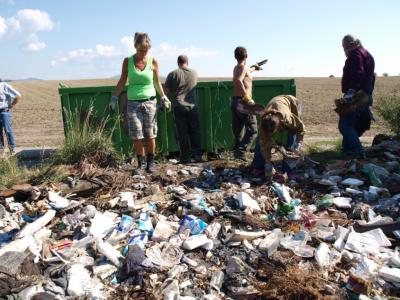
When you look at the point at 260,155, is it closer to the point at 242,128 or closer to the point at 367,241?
the point at 242,128

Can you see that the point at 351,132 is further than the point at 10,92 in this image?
No

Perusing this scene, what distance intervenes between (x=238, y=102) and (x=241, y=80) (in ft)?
1.10

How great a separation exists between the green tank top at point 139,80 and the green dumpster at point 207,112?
1401 millimetres

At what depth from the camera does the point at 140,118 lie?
19.1ft

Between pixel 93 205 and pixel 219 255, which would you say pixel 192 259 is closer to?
pixel 219 255

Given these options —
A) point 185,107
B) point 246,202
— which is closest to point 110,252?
point 246,202

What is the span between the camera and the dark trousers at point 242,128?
21.9 ft

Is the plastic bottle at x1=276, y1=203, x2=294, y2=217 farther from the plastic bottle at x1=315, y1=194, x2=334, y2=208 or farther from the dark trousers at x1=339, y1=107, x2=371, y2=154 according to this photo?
the dark trousers at x1=339, y1=107, x2=371, y2=154

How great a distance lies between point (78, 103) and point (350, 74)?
4.33 m

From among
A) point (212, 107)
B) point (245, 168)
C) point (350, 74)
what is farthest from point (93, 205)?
point (350, 74)

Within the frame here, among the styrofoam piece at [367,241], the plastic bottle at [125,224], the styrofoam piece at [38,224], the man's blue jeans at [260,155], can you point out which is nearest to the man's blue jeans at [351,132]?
the man's blue jeans at [260,155]

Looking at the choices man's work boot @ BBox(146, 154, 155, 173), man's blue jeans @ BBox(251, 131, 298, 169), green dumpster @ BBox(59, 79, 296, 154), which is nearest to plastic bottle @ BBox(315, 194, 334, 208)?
man's blue jeans @ BBox(251, 131, 298, 169)

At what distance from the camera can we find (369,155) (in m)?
6.60

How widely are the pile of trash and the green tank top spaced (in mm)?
1115
